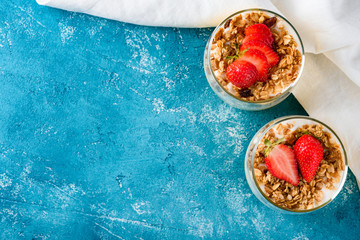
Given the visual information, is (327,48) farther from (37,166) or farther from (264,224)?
(37,166)

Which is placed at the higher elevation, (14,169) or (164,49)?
(164,49)

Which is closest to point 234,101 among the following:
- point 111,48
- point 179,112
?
point 179,112

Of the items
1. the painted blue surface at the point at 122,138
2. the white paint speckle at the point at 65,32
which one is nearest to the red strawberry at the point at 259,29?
the painted blue surface at the point at 122,138

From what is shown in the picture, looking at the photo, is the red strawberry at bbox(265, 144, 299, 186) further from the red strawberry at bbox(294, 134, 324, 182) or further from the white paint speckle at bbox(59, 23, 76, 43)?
the white paint speckle at bbox(59, 23, 76, 43)

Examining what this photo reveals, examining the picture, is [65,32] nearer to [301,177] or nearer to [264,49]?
[264,49]

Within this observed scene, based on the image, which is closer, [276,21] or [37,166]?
[276,21]

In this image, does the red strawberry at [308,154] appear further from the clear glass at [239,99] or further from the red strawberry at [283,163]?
the clear glass at [239,99]
